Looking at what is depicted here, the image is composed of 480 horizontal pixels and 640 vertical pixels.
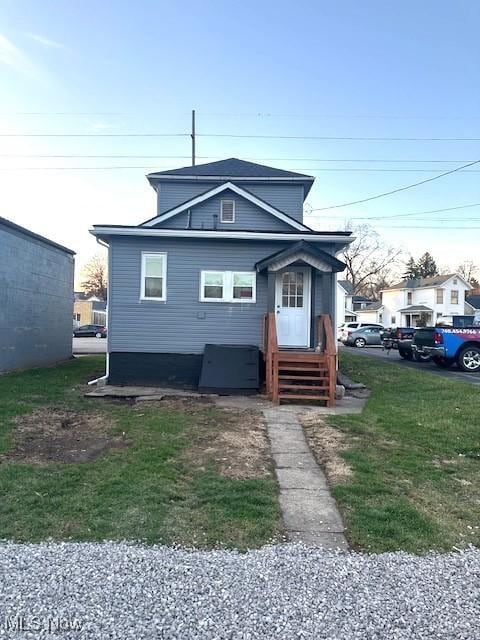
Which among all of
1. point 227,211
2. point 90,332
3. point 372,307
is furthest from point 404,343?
point 372,307

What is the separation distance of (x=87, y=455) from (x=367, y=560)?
3.60 meters

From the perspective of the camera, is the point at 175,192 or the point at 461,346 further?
the point at 461,346

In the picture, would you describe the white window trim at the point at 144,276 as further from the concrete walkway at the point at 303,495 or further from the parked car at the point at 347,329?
the parked car at the point at 347,329

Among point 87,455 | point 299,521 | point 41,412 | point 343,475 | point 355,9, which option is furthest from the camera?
point 355,9

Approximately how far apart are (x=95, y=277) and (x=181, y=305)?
214 ft

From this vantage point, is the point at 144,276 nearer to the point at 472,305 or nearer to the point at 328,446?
the point at 328,446

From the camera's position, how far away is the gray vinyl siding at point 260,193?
50.9ft

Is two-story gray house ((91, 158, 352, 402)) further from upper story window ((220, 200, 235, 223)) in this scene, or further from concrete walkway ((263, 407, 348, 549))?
concrete walkway ((263, 407, 348, 549))

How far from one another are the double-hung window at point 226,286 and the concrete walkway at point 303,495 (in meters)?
4.95

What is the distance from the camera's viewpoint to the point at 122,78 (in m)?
15.1

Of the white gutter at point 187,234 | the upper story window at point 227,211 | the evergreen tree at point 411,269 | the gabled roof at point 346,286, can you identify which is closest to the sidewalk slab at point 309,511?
the white gutter at point 187,234

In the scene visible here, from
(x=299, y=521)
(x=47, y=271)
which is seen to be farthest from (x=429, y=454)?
(x=47, y=271)

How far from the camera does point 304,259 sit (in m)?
10.7

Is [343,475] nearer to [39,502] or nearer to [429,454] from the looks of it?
[429,454]
